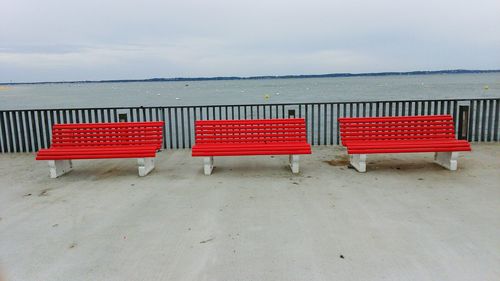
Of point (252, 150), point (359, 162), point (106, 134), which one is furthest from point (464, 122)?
point (106, 134)

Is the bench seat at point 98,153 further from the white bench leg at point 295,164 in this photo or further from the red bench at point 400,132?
the red bench at point 400,132

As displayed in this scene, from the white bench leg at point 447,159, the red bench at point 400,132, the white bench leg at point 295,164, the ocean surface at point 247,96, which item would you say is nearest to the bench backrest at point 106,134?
the white bench leg at point 295,164

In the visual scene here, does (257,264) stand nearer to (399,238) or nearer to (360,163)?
(399,238)

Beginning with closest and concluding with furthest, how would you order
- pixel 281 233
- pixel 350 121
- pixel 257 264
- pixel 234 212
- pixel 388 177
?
pixel 257 264, pixel 281 233, pixel 234 212, pixel 388 177, pixel 350 121

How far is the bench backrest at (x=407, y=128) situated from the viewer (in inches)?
289

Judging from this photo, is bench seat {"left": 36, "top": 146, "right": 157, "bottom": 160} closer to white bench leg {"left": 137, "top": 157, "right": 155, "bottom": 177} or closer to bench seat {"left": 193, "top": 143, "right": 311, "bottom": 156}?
white bench leg {"left": 137, "top": 157, "right": 155, "bottom": 177}

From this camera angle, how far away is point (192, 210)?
17.0ft

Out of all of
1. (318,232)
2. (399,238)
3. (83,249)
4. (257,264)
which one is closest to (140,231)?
(83,249)

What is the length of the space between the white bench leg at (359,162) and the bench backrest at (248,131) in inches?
38.4

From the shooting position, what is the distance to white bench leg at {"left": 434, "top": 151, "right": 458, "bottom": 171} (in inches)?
277

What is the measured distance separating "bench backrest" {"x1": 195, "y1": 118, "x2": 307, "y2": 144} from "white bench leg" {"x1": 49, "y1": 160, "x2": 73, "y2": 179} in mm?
2481

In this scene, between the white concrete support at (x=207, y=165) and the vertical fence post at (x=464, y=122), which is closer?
the white concrete support at (x=207, y=165)

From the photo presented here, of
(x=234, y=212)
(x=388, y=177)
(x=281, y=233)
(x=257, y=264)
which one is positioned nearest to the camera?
(x=257, y=264)

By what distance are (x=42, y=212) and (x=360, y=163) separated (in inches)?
194
